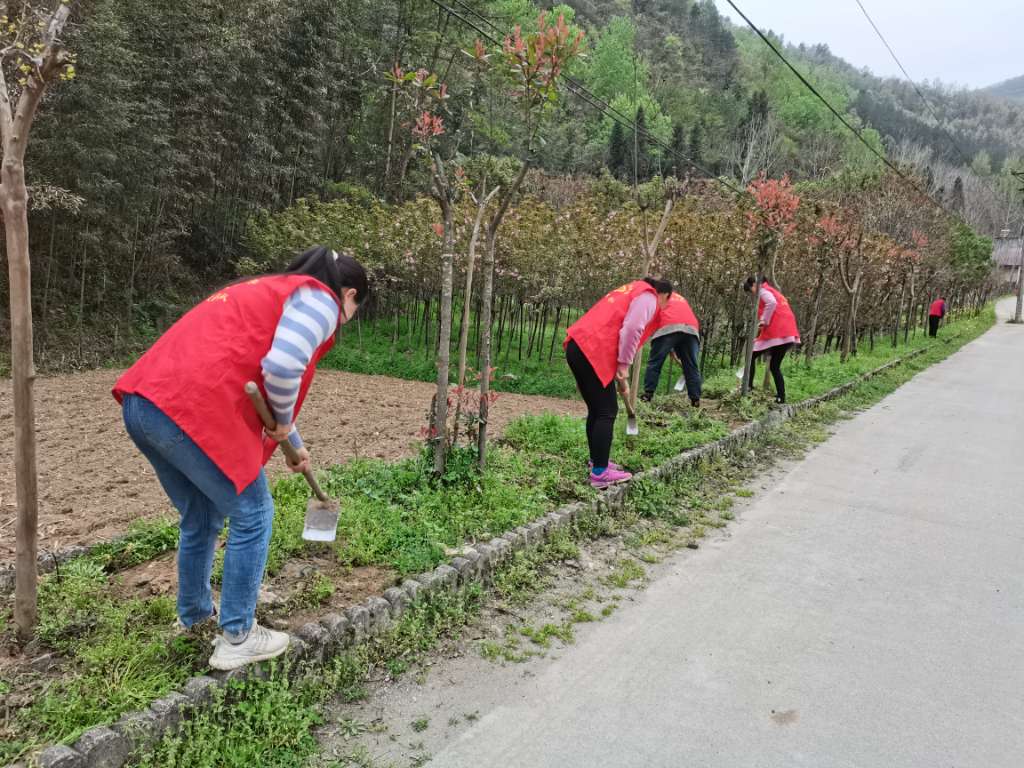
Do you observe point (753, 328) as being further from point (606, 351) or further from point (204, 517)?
point (204, 517)

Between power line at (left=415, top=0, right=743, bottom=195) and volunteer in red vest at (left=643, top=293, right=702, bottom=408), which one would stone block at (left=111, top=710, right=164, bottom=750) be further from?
volunteer in red vest at (left=643, top=293, right=702, bottom=408)

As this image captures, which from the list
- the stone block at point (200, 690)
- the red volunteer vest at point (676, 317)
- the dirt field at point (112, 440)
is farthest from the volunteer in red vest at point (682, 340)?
the stone block at point (200, 690)

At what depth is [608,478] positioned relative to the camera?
5.00 meters

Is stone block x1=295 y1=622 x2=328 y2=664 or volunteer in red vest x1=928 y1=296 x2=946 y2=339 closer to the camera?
stone block x1=295 y1=622 x2=328 y2=664

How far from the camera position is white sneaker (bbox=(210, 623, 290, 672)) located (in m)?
2.45

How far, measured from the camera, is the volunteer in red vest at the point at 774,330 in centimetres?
829

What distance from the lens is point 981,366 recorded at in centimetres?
1545

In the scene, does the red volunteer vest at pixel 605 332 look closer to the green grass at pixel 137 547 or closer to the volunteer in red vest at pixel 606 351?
the volunteer in red vest at pixel 606 351

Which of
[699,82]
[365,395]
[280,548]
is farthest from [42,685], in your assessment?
[699,82]

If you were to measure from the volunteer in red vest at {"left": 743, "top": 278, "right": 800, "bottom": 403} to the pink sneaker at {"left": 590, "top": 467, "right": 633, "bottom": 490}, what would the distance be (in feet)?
13.3

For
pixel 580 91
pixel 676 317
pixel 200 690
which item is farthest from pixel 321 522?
pixel 580 91

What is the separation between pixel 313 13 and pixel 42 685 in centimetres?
1833

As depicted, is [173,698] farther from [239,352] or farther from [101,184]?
[101,184]

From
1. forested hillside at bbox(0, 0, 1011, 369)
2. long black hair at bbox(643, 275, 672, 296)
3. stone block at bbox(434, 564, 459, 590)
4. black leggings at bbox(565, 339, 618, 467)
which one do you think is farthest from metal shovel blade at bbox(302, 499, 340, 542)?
long black hair at bbox(643, 275, 672, 296)
